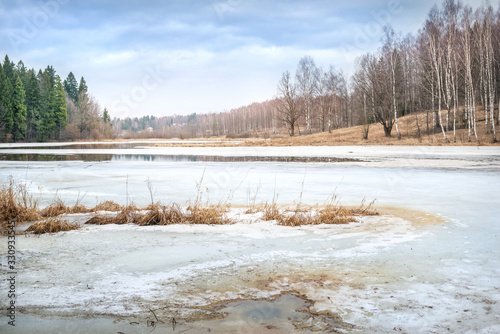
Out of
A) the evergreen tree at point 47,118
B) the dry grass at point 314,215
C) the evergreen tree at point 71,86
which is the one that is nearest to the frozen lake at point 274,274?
the dry grass at point 314,215

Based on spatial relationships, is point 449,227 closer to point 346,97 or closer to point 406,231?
point 406,231

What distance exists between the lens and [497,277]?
13.6ft

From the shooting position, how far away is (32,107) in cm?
7319

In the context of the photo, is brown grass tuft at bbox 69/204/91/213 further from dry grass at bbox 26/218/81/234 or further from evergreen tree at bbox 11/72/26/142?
evergreen tree at bbox 11/72/26/142

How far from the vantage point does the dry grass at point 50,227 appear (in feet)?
21.4

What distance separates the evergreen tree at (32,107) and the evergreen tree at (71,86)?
36.2 m

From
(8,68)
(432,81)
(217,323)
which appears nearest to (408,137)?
(432,81)

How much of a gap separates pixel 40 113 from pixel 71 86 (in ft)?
137

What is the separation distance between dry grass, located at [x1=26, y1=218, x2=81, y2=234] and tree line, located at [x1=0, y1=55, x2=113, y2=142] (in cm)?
6889

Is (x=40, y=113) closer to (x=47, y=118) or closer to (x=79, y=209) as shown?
(x=47, y=118)

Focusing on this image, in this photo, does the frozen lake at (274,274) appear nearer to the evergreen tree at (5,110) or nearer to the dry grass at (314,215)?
the dry grass at (314,215)

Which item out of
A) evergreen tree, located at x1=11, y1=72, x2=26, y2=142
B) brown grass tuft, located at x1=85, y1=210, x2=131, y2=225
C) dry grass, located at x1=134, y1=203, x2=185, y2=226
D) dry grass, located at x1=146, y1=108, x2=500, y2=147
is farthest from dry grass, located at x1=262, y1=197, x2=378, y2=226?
evergreen tree, located at x1=11, y1=72, x2=26, y2=142

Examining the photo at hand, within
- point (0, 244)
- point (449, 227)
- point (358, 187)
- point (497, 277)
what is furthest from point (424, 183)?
point (0, 244)

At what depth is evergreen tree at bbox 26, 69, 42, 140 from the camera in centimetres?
7169
